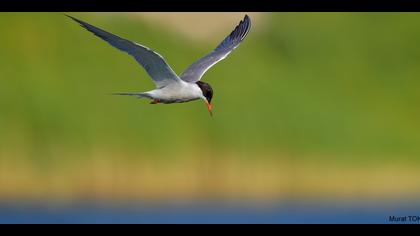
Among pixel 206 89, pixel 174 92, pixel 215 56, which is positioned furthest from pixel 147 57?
pixel 215 56

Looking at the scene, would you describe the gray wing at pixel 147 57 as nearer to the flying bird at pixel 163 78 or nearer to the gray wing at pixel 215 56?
the flying bird at pixel 163 78

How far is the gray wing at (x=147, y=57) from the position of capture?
7.79 meters

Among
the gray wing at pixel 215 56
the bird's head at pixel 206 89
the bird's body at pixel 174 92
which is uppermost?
the gray wing at pixel 215 56

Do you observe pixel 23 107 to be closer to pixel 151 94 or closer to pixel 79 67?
Answer: pixel 79 67

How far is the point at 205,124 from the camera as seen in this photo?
1614 cm

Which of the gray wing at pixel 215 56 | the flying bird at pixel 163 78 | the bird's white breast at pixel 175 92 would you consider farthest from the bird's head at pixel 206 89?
the gray wing at pixel 215 56

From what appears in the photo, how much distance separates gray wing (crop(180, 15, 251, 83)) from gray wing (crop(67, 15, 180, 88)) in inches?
16.6

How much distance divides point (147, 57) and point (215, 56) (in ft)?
4.01

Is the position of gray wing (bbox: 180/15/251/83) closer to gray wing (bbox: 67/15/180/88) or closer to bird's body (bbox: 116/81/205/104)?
bird's body (bbox: 116/81/205/104)

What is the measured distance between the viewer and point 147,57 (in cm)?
812

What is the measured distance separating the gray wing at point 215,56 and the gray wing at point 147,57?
16.6 inches

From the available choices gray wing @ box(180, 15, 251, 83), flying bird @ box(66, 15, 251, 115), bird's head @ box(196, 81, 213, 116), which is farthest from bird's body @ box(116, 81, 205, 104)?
gray wing @ box(180, 15, 251, 83)

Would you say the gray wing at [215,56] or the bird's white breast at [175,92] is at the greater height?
the gray wing at [215,56]

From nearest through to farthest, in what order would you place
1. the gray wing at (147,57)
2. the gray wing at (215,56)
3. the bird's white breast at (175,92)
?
the gray wing at (147,57) → the bird's white breast at (175,92) → the gray wing at (215,56)
